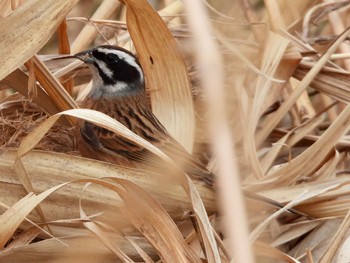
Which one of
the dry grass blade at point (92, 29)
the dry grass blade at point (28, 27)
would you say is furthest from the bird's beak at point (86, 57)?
the dry grass blade at point (28, 27)

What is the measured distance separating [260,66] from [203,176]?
1.82 feet

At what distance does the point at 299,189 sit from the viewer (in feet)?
8.14

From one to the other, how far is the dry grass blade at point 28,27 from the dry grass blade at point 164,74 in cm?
51

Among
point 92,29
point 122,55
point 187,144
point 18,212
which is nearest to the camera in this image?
point 18,212

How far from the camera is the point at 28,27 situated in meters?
2.03

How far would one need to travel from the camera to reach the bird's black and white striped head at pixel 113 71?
2.85 m

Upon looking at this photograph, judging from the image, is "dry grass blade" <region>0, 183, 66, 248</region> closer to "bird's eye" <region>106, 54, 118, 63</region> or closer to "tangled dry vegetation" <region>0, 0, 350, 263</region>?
"tangled dry vegetation" <region>0, 0, 350, 263</region>

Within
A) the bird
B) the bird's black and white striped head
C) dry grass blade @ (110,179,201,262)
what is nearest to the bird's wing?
the bird

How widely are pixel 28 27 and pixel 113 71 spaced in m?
0.97

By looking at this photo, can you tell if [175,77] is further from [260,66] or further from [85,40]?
[85,40]

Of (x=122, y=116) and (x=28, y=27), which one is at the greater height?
(x=28, y=27)

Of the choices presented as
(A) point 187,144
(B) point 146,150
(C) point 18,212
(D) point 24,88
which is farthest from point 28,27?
(A) point 187,144

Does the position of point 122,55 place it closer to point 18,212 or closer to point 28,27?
point 28,27

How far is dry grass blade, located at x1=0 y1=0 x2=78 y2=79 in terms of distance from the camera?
202 cm
